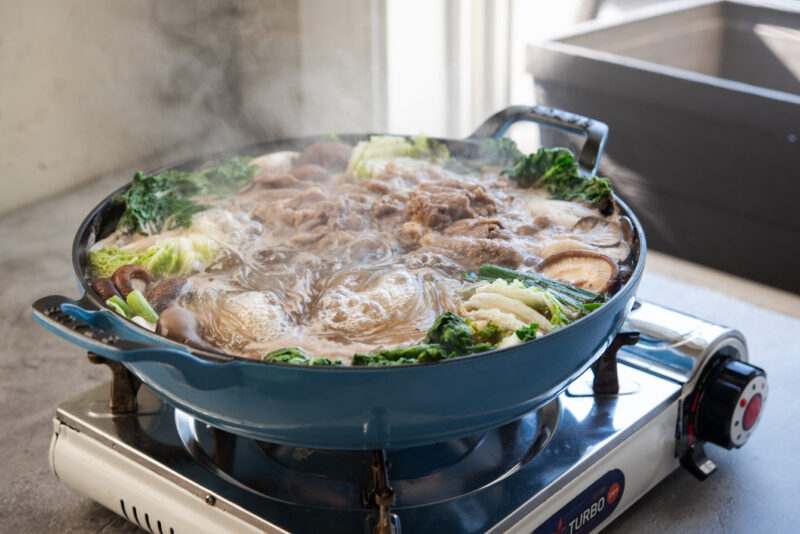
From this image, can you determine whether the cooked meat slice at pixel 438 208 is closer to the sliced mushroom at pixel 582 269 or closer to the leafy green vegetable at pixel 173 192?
the sliced mushroom at pixel 582 269

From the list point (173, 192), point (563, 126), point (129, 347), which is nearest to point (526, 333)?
point (129, 347)

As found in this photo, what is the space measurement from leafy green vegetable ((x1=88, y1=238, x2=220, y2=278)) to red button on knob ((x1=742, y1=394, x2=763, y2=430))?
1089mm

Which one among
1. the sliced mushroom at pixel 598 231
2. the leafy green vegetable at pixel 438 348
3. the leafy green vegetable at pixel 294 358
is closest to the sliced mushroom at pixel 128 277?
the leafy green vegetable at pixel 294 358

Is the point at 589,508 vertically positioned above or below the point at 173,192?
below

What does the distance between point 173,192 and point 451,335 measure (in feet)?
2.85

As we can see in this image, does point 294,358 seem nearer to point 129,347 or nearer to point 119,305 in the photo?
point 129,347

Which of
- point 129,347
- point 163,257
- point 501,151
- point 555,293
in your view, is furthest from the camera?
point 501,151

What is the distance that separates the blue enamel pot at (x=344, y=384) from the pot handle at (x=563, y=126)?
1.87ft

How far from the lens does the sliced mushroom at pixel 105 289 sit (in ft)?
4.65

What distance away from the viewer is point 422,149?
205cm

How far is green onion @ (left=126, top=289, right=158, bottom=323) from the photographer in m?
1.40

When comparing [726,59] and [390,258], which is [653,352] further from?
[726,59]

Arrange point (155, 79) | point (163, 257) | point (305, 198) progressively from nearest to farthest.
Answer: point (163, 257), point (305, 198), point (155, 79)

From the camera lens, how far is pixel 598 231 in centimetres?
171
